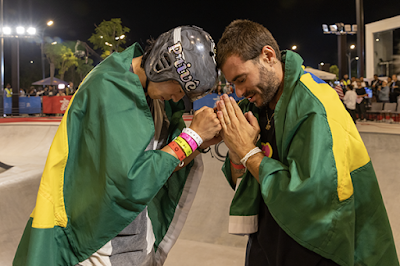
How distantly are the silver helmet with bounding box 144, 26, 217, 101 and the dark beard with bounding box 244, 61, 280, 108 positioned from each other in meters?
0.31

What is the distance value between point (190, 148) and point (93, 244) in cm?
67

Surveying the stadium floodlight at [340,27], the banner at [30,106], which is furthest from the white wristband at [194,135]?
the stadium floodlight at [340,27]

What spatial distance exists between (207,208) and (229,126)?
2.92 meters

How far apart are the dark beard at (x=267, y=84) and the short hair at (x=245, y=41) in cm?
9

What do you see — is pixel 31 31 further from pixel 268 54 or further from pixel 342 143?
pixel 342 143

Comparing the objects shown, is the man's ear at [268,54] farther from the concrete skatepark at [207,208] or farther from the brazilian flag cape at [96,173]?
the concrete skatepark at [207,208]

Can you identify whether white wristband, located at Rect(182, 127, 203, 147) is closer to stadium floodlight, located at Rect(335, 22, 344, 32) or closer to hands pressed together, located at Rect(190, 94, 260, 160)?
hands pressed together, located at Rect(190, 94, 260, 160)

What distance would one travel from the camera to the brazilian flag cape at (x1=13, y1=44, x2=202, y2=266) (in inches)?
51.8

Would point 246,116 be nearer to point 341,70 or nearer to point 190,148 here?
point 190,148

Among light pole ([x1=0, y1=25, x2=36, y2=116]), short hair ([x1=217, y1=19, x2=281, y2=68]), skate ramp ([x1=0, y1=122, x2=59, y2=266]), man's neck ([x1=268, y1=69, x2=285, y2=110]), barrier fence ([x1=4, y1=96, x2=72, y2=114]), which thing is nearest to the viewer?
short hair ([x1=217, y1=19, x2=281, y2=68])

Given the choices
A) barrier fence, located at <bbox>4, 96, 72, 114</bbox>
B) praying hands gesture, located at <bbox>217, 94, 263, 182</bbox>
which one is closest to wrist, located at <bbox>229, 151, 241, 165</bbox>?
praying hands gesture, located at <bbox>217, 94, 263, 182</bbox>

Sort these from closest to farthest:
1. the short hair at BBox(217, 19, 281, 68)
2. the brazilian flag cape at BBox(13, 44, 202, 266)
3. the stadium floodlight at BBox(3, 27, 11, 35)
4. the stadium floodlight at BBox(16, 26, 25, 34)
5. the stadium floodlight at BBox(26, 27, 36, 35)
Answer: the brazilian flag cape at BBox(13, 44, 202, 266) → the short hair at BBox(217, 19, 281, 68) → the stadium floodlight at BBox(16, 26, 25, 34) → the stadium floodlight at BBox(3, 27, 11, 35) → the stadium floodlight at BBox(26, 27, 36, 35)

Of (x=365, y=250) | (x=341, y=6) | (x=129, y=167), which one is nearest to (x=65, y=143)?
(x=129, y=167)

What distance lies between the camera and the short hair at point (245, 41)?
1707 millimetres
